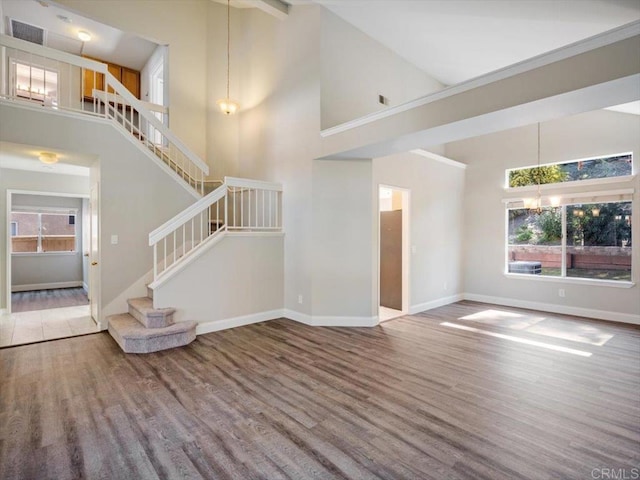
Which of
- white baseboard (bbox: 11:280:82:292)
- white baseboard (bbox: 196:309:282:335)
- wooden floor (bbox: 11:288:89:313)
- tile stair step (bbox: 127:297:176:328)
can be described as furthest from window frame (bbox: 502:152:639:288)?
white baseboard (bbox: 11:280:82:292)

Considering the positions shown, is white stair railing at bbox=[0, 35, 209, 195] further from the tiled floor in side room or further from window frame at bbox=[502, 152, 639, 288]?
window frame at bbox=[502, 152, 639, 288]

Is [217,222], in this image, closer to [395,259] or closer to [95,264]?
[95,264]

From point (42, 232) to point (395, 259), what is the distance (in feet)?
29.7

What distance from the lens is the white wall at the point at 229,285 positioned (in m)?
4.38

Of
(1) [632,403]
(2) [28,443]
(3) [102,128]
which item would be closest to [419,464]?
(1) [632,403]

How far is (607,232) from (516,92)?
14.5 feet

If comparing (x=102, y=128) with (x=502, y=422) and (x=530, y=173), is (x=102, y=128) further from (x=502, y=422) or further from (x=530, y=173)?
(x=530, y=173)

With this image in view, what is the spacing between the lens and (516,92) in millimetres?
2854

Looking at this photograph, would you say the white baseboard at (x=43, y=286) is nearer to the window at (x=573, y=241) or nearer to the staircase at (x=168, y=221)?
the staircase at (x=168, y=221)

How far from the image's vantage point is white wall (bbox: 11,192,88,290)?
7.90 meters

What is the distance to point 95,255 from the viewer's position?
4.95 meters

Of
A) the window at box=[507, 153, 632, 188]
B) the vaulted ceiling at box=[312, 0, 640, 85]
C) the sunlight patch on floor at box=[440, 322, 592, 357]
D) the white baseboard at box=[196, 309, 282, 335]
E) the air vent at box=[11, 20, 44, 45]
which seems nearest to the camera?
the vaulted ceiling at box=[312, 0, 640, 85]

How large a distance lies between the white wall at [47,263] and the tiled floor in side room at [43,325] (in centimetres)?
317

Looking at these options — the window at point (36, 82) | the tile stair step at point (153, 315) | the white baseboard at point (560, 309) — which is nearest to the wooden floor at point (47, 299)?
the tile stair step at point (153, 315)
